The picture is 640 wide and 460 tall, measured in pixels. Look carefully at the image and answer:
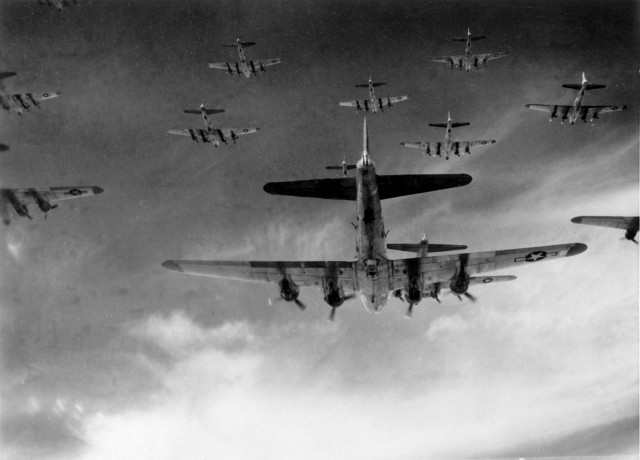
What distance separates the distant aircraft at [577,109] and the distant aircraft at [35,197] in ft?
94.0

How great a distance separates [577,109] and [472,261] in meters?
14.4

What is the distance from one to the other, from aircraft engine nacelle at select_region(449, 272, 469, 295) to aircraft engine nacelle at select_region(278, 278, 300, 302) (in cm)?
828

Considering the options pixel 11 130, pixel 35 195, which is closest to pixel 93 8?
pixel 11 130

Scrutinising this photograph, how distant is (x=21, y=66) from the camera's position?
64.5 ft

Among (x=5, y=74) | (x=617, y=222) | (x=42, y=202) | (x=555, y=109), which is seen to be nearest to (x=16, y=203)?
(x=42, y=202)

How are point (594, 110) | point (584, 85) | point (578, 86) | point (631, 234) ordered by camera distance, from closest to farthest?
point (631, 234) → point (584, 85) → point (578, 86) → point (594, 110)

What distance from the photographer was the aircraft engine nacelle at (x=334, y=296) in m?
21.5

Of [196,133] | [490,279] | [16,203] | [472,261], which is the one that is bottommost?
[472,261]

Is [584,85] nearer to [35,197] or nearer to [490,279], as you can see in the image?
[490,279]

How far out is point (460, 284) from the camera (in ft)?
70.4

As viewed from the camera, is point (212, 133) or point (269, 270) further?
point (212, 133)

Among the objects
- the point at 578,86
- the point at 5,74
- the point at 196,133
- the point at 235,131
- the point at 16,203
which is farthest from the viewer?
the point at 235,131

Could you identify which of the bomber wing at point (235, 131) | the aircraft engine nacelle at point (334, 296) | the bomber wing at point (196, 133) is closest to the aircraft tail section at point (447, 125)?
the bomber wing at point (235, 131)

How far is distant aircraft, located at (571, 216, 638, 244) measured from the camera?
2059 centimetres
